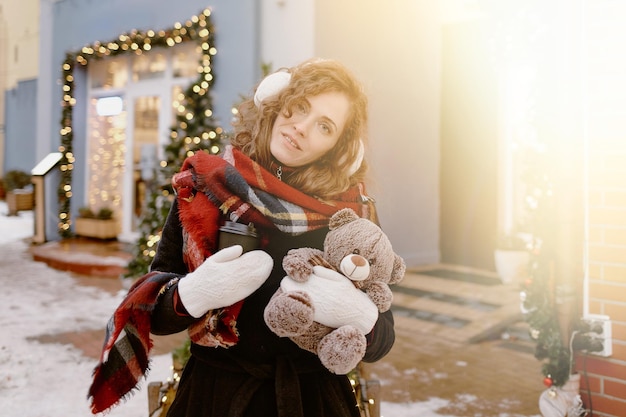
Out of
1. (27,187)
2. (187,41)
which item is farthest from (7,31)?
(187,41)

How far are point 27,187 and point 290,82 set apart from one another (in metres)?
17.5

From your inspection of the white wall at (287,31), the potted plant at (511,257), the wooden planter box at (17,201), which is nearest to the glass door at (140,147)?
the white wall at (287,31)

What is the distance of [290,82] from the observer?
1.45 m

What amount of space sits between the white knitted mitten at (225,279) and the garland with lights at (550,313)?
238 cm

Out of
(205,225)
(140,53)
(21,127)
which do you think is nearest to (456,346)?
(205,225)

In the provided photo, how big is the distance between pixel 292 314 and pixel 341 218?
0.85 ft

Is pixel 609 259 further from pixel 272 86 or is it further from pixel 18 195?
pixel 18 195

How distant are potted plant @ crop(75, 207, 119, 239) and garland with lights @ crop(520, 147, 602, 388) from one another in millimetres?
7437

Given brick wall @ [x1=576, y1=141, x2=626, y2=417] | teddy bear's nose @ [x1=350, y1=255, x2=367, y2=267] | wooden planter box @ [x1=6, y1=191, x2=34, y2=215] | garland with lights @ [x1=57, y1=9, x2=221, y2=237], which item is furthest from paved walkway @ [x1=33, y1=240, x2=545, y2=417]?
wooden planter box @ [x1=6, y1=191, x2=34, y2=215]

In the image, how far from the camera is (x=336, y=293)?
1.23m

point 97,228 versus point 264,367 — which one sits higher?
point 264,367

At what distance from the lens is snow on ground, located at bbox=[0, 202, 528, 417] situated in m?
3.52

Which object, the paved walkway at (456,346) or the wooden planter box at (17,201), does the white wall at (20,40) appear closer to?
the wooden planter box at (17,201)

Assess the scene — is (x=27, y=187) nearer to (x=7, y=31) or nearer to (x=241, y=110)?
(x=7, y=31)
